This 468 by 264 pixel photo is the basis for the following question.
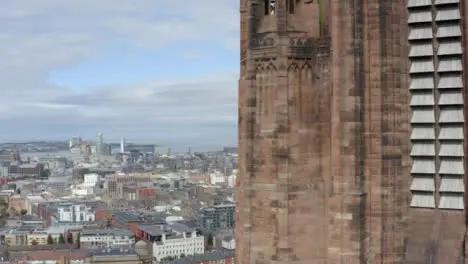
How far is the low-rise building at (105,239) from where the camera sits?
102 meters

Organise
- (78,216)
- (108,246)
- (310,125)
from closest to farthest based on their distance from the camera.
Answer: (310,125) → (108,246) → (78,216)

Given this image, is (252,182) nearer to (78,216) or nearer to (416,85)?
(416,85)

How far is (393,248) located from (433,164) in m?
1.42

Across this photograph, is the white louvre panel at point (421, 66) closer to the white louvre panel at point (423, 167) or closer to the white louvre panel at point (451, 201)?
the white louvre panel at point (423, 167)

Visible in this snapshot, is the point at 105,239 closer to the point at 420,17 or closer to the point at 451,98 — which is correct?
the point at 420,17

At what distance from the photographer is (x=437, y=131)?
1118cm

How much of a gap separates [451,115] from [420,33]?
136 centimetres

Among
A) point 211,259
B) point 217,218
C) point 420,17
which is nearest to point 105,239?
point 211,259

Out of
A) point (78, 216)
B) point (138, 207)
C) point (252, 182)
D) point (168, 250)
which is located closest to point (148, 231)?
point (168, 250)

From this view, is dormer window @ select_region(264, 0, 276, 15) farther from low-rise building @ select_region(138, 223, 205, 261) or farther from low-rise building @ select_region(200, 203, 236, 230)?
low-rise building @ select_region(200, 203, 236, 230)

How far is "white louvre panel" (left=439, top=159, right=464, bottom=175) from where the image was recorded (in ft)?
36.0

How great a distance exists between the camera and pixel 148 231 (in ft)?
346

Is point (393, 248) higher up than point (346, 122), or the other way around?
point (346, 122)

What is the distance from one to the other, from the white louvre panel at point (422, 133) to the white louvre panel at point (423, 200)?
87cm
